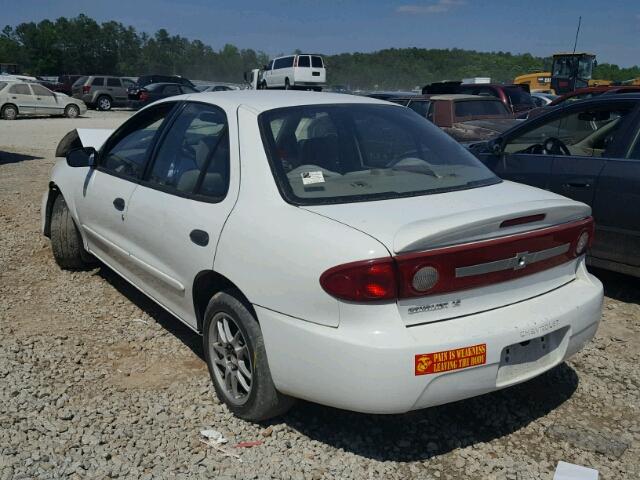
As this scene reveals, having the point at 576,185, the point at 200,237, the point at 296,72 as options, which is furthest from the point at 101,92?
the point at 200,237

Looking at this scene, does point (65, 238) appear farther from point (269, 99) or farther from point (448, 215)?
point (448, 215)

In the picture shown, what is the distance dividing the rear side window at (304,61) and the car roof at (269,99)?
1281 inches

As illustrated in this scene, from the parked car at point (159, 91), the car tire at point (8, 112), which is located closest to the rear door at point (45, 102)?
the car tire at point (8, 112)

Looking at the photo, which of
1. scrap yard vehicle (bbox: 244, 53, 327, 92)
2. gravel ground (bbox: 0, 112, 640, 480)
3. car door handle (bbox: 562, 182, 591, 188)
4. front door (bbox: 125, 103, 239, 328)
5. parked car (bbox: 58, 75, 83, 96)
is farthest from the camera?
parked car (bbox: 58, 75, 83, 96)

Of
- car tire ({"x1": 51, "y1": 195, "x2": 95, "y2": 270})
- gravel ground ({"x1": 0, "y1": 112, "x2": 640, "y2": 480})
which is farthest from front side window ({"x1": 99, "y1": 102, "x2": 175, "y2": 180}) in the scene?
gravel ground ({"x1": 0, "y1": 112, "x2": 640, "y2": 480})

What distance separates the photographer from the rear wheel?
107ft

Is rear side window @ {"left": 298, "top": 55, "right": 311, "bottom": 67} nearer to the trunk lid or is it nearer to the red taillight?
the trunk lid

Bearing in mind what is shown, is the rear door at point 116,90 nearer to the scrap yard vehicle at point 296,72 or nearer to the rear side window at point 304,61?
the scrap yard vehicle at point 296,72

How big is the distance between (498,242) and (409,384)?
0.72 m

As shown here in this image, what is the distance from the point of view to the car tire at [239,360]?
9.43ft

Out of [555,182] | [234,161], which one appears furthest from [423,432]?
[555,182]

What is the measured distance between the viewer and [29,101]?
2500cm

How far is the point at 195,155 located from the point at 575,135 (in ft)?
11.6

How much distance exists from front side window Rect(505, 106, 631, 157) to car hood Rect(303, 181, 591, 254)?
232cm
